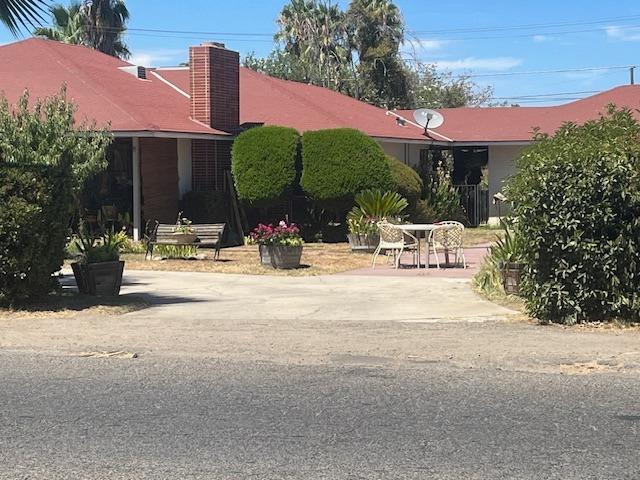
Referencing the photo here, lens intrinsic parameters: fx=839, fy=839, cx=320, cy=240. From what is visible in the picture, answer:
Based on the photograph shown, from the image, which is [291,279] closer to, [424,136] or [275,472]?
[275,472]

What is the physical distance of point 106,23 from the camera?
4144 centimetres

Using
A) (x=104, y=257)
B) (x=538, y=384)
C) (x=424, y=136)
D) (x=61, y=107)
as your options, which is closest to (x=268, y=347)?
(x=538, y=384)

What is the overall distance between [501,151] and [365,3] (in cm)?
1815

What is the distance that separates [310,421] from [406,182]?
1762 centimetres

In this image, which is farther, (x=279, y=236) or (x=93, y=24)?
(x=93, y=24)

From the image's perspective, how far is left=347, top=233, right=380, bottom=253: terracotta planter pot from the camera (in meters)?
19.8

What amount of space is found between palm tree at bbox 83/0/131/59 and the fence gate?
20709 mm

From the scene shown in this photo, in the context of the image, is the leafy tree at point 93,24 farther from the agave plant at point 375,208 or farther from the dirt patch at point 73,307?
the dirt patch at point 73,307

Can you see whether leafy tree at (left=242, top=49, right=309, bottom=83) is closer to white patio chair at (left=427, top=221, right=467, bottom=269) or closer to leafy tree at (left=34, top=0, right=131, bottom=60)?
leafy tree at (left=34, top=0, right=131, bottom=60)

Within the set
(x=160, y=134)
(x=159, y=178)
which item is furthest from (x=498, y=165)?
(x=160, y=134)

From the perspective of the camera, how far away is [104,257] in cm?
1266

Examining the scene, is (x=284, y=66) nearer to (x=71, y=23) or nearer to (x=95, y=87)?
(x=71, y=23)

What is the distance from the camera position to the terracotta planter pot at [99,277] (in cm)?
1241

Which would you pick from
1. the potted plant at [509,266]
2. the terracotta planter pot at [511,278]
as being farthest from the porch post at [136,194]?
the terracotta planter pot at [511,278]
